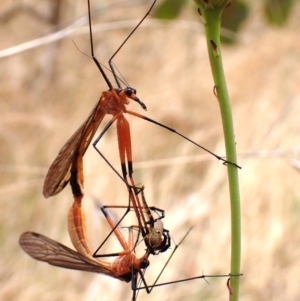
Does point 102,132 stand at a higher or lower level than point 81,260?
higher

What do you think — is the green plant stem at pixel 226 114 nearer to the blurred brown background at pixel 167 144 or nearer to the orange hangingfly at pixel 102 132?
the orange hangingfly at pixel 102 132

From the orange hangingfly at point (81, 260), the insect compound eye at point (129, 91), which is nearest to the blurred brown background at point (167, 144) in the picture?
the orange hangingfly at point (81, 260)

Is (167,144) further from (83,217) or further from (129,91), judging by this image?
(129,91)

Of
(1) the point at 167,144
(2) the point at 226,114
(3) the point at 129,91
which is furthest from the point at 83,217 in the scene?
(1) the point at 167,144

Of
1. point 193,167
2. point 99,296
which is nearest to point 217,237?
point 193,167

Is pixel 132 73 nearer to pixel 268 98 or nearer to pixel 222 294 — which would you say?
pixel 268 98

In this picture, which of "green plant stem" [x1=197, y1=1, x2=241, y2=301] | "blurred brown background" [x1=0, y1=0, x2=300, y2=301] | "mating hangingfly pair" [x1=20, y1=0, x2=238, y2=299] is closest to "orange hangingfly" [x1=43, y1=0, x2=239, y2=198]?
"mating hangingfly pair" [x1=20, y1=0, x2=238, y2=299]
